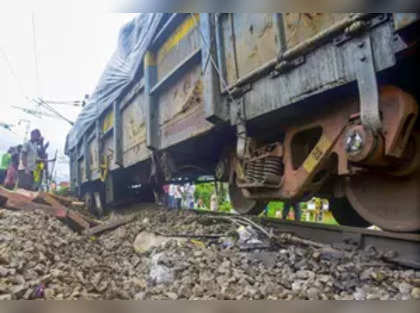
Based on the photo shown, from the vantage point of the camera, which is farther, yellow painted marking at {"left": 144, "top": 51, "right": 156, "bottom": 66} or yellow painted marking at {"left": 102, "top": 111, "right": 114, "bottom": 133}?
yellow painted marking at {"left": 102, "top": 111, "right": 114, "bottom": 133}

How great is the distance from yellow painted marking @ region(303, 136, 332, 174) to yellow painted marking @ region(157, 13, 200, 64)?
1841mm

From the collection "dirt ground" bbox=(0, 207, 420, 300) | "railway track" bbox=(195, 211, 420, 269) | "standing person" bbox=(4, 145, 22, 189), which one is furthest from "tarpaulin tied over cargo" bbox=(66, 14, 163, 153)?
"railway track" bbox=(195, 211, 420, 269)

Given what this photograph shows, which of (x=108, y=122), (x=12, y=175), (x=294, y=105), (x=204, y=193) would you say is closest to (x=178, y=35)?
(x=294, y=105)

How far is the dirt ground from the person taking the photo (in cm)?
128

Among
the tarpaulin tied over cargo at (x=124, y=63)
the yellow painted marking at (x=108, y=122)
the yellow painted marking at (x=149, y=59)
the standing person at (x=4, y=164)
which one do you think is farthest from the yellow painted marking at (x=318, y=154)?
the yellow painted marking at (x=108, y=122)

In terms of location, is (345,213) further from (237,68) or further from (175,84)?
(175,84)

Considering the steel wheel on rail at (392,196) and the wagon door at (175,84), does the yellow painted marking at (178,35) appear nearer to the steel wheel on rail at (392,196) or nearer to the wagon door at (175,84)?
the wagon door at (175,84)

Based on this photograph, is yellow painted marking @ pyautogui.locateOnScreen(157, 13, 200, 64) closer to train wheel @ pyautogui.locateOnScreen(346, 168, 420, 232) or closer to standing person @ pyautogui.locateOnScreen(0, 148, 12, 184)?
train wheel @ pyautogui.locateOnScreen(346, 168, 420, 232)

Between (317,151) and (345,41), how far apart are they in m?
0.73

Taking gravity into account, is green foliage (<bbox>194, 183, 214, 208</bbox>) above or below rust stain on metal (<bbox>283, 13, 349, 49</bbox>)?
below

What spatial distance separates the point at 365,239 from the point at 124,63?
171 inches

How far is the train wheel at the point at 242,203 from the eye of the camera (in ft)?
9.93

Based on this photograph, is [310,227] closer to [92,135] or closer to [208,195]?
[92,135]

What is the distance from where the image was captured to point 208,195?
12.3 metres
